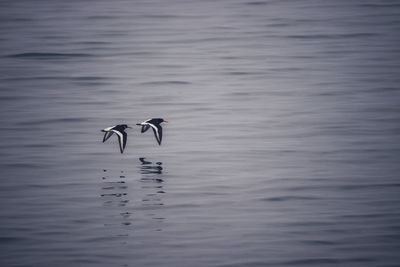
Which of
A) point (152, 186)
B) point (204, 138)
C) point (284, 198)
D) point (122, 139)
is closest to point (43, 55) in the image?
point (204, 138)

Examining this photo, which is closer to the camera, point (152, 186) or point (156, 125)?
point (152, 186)

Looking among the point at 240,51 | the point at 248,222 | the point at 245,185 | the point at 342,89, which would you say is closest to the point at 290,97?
the point at 342,89

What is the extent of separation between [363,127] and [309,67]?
7.53 meters

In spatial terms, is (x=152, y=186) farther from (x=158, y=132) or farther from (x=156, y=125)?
(x=156, y=125)

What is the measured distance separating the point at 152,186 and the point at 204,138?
12.3 feet

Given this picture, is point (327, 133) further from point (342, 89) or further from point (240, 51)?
point (240, 51)

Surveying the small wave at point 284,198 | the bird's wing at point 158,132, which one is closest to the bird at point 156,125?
the bird's wing at point 158,132

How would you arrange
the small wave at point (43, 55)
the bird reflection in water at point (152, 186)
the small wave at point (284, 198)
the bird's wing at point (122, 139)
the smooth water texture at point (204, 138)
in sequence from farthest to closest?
the small wave at point (43, 55) < the bird's wing at point (122, 139) < the small wave at point (284, 198) < the bird reflection in water at point (152, 186) < the smooth water texture at point (204, 138)

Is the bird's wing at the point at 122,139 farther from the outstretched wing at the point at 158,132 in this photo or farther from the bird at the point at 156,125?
the outstretched wing at the point at 158,132

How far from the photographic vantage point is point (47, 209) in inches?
595

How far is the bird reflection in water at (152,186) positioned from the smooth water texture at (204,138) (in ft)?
0.16

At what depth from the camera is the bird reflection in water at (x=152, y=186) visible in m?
15.2

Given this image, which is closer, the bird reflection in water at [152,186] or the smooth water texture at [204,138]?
the smooth water texture at [204,138]

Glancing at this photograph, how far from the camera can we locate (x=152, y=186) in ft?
53.4
